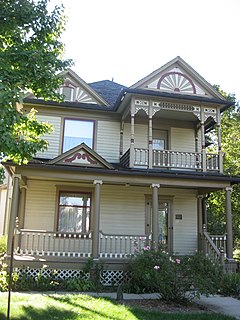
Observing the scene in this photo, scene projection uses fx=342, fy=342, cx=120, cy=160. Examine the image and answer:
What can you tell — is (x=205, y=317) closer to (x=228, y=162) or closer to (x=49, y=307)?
(x=49, y=307)

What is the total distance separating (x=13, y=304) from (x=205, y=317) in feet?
14.3

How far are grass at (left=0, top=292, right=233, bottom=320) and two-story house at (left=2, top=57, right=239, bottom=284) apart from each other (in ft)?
10.9

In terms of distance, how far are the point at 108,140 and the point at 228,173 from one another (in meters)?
9.18

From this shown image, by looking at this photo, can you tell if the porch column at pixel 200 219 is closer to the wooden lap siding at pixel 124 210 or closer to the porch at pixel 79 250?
the wooden lap siding at pixel 124 210

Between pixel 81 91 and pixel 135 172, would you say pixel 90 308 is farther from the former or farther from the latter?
pixel 81 91

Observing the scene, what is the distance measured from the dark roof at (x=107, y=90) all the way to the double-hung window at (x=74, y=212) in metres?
4.60

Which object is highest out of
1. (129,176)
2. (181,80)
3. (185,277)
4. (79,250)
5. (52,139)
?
(181,80)

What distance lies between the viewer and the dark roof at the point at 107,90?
16608 millimetres

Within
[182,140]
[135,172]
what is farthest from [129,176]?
[182,140]

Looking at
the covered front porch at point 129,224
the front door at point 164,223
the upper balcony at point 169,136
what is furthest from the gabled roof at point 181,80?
the front door at point 164,223

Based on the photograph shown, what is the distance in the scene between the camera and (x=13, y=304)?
791cm

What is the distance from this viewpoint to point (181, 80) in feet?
48.1

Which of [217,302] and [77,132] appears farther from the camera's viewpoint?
[77,132]

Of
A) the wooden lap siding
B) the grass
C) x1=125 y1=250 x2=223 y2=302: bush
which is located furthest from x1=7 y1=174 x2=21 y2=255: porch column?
x1=125 y1=250 x2=223 y2=302: bush
